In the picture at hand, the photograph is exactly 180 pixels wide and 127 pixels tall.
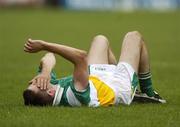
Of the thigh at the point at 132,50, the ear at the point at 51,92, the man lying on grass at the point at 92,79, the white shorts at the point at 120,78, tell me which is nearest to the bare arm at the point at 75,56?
the man lying on grass at the point at 92,79

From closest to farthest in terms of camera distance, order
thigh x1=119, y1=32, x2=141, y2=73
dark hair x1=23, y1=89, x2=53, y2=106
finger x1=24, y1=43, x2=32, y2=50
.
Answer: finger x1=24, y1=43, x2=32, y2=50 < dark hair x1=23, y1=89, x2=53, y2=106 < thigh x1=119, y1=32, x2=141, y2=73

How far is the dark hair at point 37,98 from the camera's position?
8.73 m

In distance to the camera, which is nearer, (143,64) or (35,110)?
(35,110)

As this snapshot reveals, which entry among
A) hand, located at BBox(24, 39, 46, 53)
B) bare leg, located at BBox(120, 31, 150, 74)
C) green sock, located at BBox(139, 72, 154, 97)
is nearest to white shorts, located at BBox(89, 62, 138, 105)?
bare leg, located at BBox(120, 31, 150, 74)

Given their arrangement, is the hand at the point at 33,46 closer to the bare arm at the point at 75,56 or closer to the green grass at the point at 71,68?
the bare arm at the point at 75,56

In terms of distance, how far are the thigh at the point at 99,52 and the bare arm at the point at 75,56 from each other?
44.7 inches

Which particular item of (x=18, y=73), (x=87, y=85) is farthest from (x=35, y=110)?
(x=18, y=73)

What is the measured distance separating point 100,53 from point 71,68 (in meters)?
5.19

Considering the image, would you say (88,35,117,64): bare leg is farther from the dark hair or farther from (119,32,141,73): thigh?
the dark hair

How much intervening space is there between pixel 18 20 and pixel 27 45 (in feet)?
84.4

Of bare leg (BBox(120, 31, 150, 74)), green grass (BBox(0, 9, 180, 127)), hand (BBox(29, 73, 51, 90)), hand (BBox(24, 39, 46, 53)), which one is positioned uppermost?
hand (BBox(24, 39, 46, 53))

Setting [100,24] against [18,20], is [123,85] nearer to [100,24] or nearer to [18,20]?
[100,24]

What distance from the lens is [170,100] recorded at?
10.1 meters

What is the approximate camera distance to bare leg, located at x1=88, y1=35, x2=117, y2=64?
395 inches
